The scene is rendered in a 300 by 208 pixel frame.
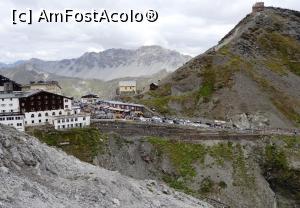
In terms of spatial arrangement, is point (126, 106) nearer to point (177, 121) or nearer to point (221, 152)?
point (177, 121)

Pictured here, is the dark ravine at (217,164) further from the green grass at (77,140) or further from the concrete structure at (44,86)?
the concrete structure at (44,86)

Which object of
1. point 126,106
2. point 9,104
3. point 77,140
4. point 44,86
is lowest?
point 77,140

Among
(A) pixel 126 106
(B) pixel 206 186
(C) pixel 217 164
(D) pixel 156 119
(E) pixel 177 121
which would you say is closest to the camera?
(B) pixel 206 186

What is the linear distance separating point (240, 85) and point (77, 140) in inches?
2623

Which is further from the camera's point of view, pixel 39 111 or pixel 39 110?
pixel 39 110

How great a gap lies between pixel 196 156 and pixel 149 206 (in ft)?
210

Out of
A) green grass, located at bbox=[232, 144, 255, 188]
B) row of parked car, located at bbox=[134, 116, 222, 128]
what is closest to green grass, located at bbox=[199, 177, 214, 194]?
green grass, located at bbox=[232, 144, 255, 188]


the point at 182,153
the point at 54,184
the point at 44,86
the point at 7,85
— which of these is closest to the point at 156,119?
the point at 182,153

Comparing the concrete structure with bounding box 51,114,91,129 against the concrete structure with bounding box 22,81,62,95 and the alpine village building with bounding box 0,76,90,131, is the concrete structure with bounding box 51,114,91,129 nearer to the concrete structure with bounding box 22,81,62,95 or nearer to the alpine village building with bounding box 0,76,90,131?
the alpine village building with bounding box 0,76,90,131

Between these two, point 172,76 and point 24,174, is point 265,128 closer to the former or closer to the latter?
point 172,76

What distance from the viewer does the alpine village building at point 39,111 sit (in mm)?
119438

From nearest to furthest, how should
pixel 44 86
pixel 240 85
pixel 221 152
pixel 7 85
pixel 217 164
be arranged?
pixel 217 164 → pixel 221 152 → pixel 7 85 → pixel 240 85 → pixel 44 86

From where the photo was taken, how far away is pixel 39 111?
413 feet

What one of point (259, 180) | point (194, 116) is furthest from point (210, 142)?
point (194, 116)
